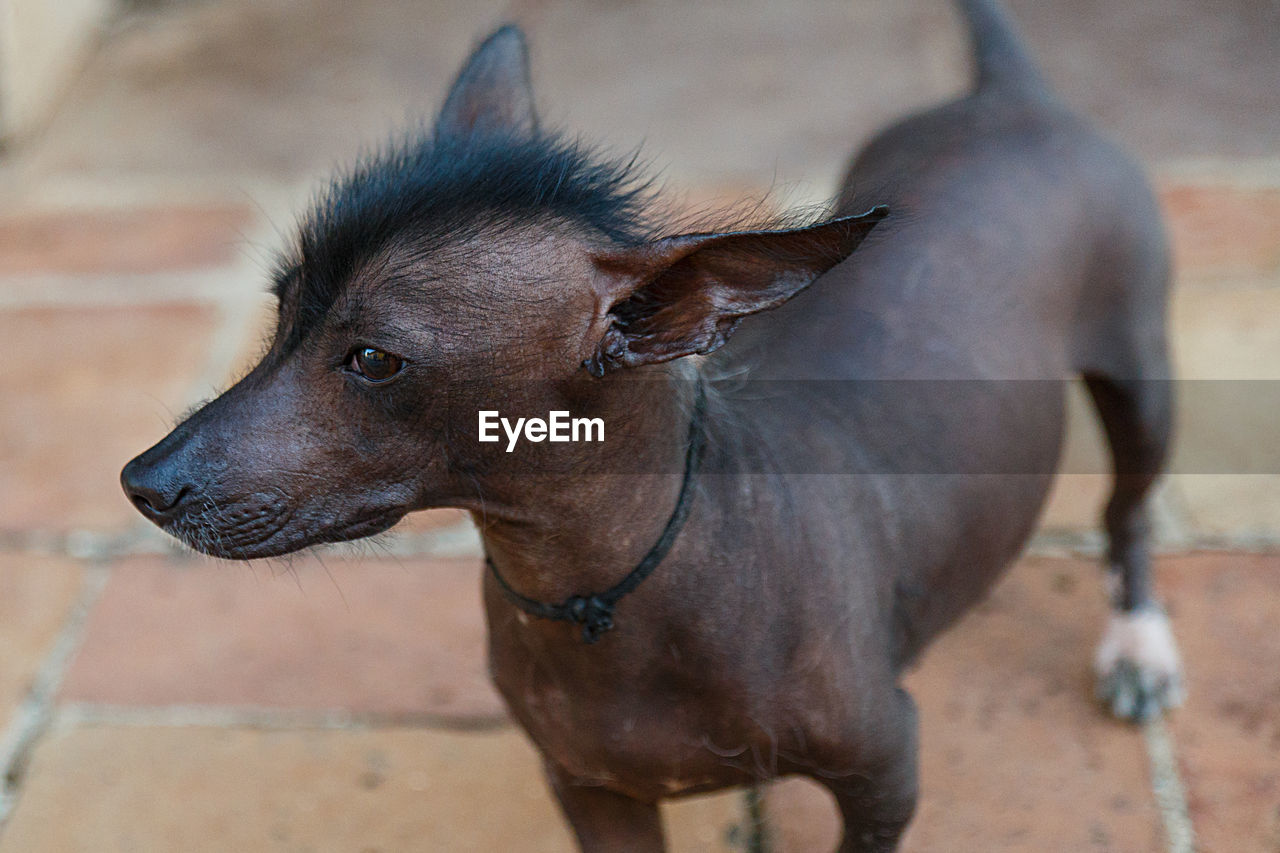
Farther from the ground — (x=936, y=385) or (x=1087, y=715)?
(x=936, y=385)

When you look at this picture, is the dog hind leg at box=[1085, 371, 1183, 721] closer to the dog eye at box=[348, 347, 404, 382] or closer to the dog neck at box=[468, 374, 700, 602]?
the dog neck at box=[468, 374, 700, 602]

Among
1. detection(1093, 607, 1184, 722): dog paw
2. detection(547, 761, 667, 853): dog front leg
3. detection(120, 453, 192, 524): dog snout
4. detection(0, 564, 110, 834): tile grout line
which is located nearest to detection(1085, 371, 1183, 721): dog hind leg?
detection(1093, 607, 1184, 722): dog paw

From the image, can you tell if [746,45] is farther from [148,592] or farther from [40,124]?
[148,592]

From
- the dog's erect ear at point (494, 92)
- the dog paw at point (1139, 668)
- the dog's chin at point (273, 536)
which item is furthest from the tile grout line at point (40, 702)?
the dog paw at point (1139, 668)

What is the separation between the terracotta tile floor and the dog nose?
64 cm

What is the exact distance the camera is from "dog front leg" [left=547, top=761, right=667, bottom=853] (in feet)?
5.85

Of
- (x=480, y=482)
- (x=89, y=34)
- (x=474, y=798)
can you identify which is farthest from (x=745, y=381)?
(x=89, y=34)

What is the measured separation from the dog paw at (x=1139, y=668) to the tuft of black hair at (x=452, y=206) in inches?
51.7

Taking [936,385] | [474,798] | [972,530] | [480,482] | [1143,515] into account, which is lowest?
[474,798]

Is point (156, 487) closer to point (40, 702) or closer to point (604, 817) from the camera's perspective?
point (604, 817)

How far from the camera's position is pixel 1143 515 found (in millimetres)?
2404

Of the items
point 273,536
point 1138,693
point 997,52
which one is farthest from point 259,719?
point 997,52

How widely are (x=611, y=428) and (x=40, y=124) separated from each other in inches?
141

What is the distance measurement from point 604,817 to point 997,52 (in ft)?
4.85
